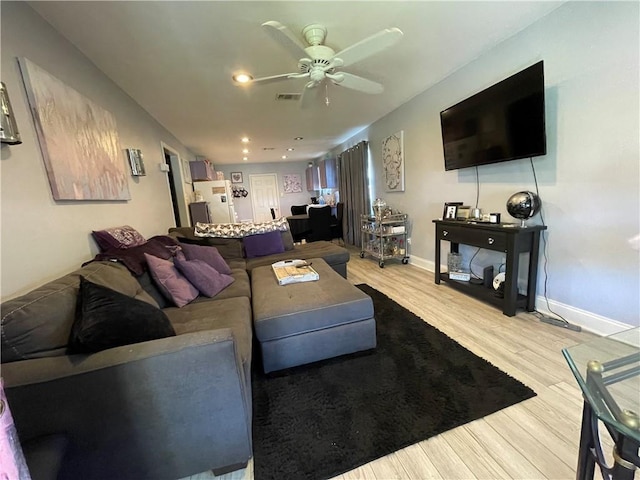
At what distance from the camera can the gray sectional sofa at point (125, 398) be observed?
0.85 metres

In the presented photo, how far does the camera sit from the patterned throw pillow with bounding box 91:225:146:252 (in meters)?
1.93

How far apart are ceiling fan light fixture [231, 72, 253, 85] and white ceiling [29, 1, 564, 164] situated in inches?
3.6

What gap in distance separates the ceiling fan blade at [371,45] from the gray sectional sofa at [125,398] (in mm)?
1835

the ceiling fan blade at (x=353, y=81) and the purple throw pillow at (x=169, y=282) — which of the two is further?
the ceiling fan blade at (x=353, y=81)

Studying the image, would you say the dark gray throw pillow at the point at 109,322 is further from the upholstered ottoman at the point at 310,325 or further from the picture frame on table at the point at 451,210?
the picture frame on table at the point at 451,210

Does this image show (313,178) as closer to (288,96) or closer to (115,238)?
(288,96)

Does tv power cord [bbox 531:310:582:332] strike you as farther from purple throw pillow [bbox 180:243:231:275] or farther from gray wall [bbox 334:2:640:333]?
purple throw pillow [bbox 180:243:231:275]

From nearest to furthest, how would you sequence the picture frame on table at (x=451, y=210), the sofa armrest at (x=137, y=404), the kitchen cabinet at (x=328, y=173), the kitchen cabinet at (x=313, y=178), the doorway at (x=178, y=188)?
the sofa armrest at (x=137, y=404) → the picture frame on table at (x=451, y=210) → the doorway at (x=178, y=188) → the kitchen cabinet at (x=328, y=173) → the kitchen cabinet at (x=313, y=178)

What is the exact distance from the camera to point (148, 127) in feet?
10.9

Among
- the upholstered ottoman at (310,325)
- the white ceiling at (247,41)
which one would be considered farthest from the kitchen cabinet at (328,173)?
the upholstered ottoman at (310,325)

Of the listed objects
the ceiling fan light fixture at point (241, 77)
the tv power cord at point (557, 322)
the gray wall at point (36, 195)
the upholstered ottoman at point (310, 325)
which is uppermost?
the ceiling fan light fixture at point (241, 77)

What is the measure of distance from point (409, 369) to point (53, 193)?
238cm

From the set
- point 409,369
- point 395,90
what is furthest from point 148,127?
point 409,369

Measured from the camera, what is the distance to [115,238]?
6.63 feet
